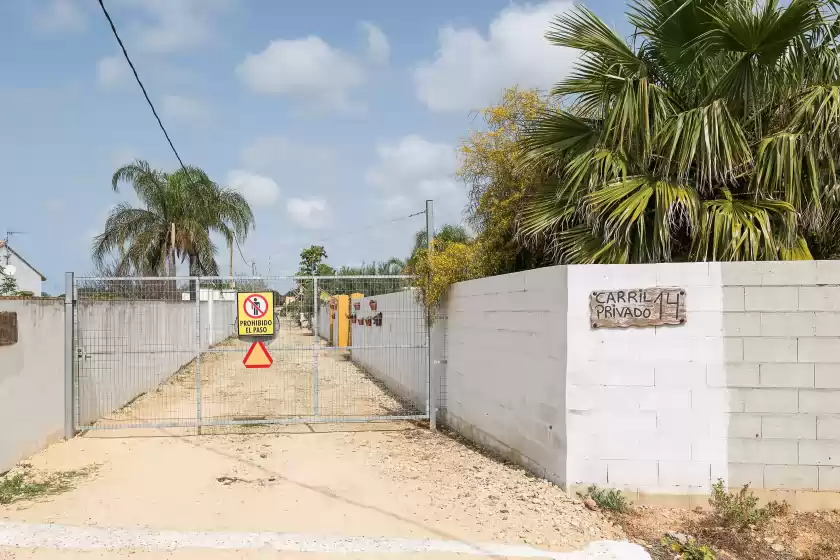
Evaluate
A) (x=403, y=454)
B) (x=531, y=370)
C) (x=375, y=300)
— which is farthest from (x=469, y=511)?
(x=375, y=300)

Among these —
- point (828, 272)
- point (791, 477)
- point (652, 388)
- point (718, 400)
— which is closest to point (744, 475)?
point (791, 477)

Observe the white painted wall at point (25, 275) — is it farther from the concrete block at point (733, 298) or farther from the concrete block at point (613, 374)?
the concrete block at point (733, 298)

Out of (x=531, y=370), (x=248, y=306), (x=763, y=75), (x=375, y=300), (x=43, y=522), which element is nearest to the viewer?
(x=43, y=522)

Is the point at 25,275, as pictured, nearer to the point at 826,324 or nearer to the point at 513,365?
the point at 513,365

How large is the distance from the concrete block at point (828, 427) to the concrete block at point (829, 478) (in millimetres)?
283

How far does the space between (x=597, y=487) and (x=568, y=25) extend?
4887 millimetres

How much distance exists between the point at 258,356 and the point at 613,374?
17.6 ft

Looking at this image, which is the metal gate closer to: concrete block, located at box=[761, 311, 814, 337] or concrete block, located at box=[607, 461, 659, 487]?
concrete block, located at box=[607, 461, 659, 487]

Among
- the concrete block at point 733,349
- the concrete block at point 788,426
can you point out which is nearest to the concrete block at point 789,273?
the concrete block at point 733,349

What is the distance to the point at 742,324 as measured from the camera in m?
5.87

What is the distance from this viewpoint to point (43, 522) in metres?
5.70

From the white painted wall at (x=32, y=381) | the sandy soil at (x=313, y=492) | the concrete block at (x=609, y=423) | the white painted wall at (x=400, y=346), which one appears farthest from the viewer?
the white painted wall at (x=400, y=346)

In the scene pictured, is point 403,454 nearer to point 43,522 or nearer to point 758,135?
point 43,522

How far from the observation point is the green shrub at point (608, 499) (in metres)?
5.79
